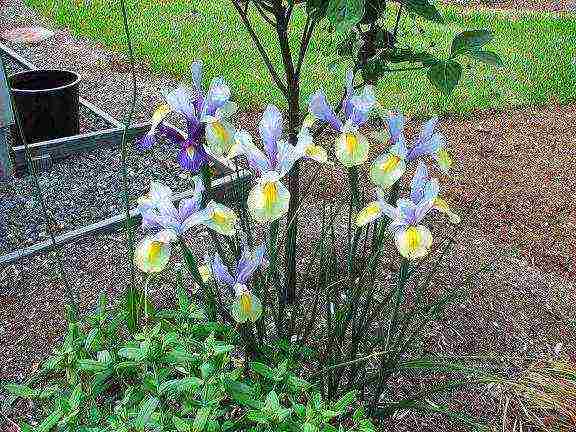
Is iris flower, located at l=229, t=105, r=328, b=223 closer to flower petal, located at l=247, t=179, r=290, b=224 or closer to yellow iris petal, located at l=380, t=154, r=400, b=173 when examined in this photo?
flower petal, located at l=247, t=179, r=290, b=224

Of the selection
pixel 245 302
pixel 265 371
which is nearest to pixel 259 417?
pixel 265 371

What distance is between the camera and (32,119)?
13.2 ft

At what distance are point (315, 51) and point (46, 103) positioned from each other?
262cm

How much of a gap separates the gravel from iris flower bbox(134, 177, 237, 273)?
0.53 m

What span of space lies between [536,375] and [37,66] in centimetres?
478

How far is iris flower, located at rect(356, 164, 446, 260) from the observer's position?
5.21 ft

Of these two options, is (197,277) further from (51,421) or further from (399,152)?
(399,152)

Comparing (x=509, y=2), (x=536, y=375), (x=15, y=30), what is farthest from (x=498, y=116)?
(x=15, y=30)

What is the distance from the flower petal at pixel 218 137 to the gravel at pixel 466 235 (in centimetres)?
47

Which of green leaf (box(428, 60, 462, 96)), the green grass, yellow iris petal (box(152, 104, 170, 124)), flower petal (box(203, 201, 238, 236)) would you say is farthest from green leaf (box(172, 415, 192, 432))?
the green grass

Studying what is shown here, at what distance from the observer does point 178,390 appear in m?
1.75

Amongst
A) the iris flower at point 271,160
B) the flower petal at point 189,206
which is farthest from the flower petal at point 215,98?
the flower petal at point 189,206

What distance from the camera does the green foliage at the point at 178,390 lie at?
1701 millimetres

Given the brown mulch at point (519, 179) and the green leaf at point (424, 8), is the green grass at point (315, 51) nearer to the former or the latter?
the brown mulch at point (519, 179)
